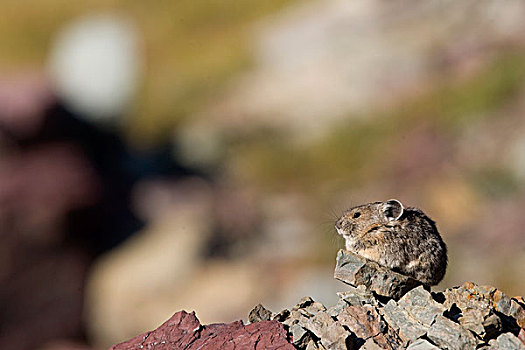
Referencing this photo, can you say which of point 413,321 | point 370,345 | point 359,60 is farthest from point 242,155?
point 370,345

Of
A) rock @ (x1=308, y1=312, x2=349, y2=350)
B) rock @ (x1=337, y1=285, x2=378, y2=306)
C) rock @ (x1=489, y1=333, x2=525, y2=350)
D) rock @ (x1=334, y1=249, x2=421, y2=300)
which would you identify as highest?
rock @ (x1=334, y1=249, x2=421, y2=300)

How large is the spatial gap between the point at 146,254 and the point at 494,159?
11514mm

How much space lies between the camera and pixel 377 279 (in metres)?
7.74

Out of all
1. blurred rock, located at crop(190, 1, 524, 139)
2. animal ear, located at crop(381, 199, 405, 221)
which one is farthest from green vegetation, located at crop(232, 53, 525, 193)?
animal ear, located at crop(381, 199, 405, 221)

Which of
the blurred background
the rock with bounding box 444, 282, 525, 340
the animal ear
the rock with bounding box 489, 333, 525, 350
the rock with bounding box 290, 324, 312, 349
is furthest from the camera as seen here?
the blurred background

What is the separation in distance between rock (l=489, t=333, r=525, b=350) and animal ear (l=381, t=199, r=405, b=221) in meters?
1.79

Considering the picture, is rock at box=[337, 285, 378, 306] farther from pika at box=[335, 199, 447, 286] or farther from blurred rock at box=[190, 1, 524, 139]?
blurred rock at box=[190, 1, 524, 139]

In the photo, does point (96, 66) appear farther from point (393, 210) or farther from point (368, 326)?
point (368, 326)

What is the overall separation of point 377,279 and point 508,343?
1344mm

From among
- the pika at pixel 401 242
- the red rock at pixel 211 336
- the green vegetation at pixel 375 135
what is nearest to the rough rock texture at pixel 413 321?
the red rock at pixel 211 336

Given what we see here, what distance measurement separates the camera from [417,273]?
26.6 ft

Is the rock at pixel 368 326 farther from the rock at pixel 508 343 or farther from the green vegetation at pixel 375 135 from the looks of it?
the green vegetation at pixel 375 135

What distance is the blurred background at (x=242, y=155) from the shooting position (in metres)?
24.2

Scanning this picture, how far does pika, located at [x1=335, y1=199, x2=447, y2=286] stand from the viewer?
812cm
